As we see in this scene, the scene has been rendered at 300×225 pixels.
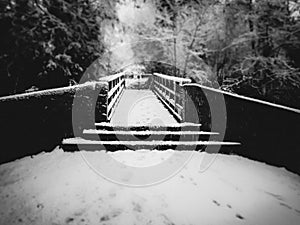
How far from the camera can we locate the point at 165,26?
1538cm

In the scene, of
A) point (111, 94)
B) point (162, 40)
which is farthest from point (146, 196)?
point (162, 40)

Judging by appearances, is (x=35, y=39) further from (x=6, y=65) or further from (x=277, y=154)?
(x=277, y=154)

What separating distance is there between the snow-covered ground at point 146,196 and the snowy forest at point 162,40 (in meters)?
5.78

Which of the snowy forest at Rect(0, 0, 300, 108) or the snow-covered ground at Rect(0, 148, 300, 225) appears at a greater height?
the snowy forest at Rect(0, 0, 300, 108)

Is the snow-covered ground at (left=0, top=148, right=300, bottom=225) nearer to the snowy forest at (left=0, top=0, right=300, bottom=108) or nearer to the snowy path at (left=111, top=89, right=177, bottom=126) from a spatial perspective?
the snowy path at (left=111, top=89, right=177, bottom=126)

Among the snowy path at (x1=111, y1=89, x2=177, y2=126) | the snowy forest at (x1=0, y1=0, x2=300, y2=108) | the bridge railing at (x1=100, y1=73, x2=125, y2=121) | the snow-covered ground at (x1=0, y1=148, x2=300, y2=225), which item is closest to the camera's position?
the snow-covered ground at (x1=0, y1=148, x2=300, y2=225)

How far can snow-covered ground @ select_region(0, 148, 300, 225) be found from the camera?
2936 mm

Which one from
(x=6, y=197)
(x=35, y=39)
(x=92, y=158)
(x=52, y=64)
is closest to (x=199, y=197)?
(x=92, y=158)

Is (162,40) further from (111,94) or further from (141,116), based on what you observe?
(111,94)

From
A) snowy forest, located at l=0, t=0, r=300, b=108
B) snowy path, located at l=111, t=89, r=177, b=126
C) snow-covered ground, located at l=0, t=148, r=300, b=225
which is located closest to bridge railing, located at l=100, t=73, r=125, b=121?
snowy path, located at l=111, t=89, r=177, b=126

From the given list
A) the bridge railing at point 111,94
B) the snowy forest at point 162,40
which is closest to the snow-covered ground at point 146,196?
the bridge railing at point 111,94

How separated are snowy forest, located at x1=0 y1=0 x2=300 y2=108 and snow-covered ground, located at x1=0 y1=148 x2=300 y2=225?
19.0 ft

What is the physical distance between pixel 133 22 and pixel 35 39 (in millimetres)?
8080

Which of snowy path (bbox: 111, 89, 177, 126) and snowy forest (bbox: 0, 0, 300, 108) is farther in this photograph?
snowy forest (bbox: 0, 0, 300, 108)
